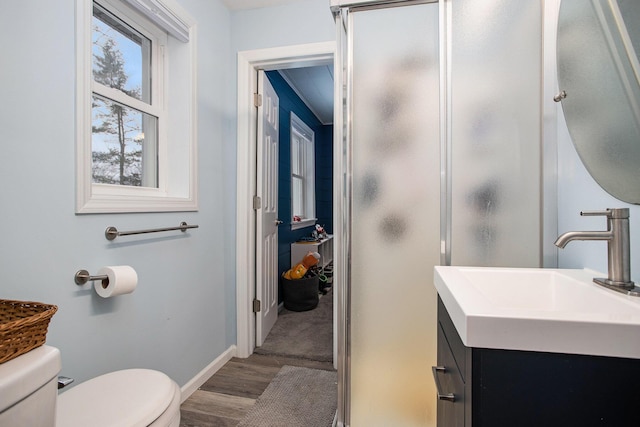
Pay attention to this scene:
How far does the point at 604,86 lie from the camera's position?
35.4 inches

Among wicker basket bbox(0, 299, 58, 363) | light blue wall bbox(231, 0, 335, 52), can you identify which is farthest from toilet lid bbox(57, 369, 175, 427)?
light blue wall bbox(231, 0, 335, 52)

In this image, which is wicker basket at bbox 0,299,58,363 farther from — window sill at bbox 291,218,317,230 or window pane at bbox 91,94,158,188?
window sill at bbox 291,218,317,230

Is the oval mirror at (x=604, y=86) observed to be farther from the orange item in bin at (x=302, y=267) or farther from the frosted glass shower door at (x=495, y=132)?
the orange item in bin at (x=302, y=267)

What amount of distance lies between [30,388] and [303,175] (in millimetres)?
4416

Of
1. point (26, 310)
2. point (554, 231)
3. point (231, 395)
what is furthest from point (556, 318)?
point (231, 395)

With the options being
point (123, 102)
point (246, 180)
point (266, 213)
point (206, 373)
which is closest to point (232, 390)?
point (206, 373)

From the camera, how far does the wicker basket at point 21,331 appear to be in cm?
62

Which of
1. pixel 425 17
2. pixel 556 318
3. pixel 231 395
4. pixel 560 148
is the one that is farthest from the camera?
pixel 231 395

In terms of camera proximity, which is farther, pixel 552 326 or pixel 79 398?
pixel 79 398

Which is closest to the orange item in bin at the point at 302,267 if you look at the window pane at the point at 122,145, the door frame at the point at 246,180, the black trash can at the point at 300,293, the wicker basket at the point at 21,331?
the black trash can at the point at 300,293

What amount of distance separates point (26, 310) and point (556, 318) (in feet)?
3.90

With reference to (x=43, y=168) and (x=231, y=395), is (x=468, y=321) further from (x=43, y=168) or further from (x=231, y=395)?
(x=231, y=395)

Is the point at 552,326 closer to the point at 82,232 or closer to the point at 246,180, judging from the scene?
the point at 82,232

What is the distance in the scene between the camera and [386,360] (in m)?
1.33
